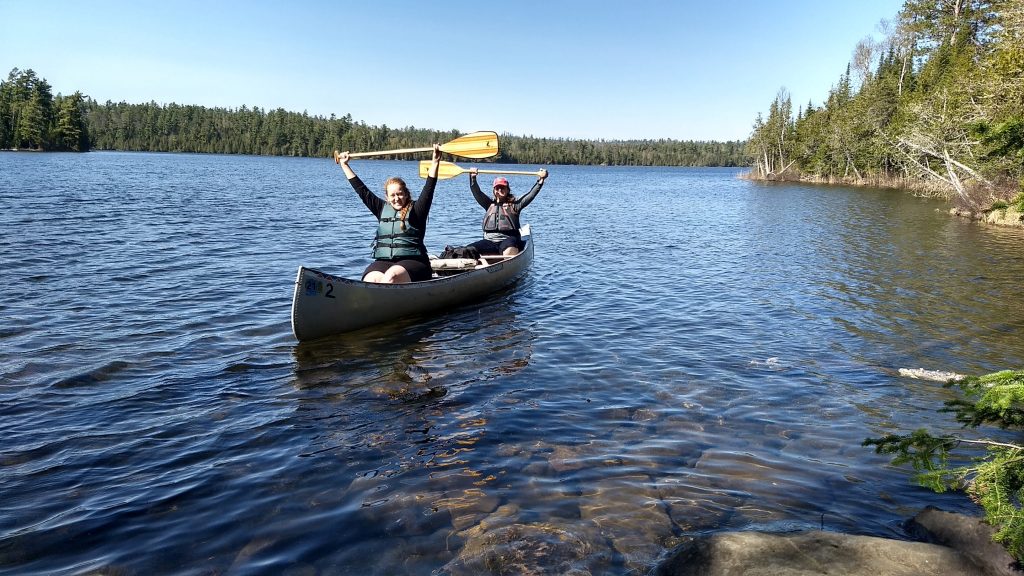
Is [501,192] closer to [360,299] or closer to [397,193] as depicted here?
[397,193]

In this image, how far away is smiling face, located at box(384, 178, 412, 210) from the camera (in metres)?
9.34

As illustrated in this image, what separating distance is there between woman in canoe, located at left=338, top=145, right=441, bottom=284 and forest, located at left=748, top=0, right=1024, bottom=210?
55.3 feet

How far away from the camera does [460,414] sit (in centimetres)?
684

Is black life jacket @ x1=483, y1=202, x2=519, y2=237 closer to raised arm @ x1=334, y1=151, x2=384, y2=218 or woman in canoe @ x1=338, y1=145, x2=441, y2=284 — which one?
woman in canoe @ x1=338, y1=145, x2=441, y2=284

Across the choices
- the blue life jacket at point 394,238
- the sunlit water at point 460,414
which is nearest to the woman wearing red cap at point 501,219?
the sunlit water at point 460,414

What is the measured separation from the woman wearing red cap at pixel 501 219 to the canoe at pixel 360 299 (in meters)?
2.43

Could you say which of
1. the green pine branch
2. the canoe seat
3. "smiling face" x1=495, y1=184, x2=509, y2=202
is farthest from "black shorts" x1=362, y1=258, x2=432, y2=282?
the green pine branch

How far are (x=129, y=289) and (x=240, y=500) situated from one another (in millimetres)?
9176

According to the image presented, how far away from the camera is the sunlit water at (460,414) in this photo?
14.7 feet

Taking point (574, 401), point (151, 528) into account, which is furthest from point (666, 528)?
point (151, 528)

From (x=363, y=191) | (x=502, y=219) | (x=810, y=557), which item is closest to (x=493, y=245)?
(x=502, y=219)

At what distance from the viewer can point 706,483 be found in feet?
17.1

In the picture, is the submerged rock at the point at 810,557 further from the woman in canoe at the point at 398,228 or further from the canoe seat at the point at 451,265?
the canoe seat at the point at 451,265

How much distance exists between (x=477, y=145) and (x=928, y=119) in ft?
106
